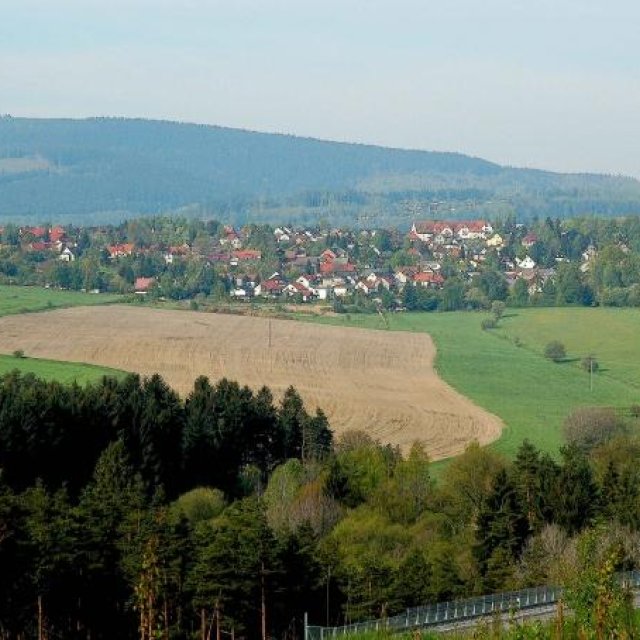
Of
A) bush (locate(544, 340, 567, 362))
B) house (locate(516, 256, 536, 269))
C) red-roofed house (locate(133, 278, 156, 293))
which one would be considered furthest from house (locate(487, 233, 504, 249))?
bush (locate(544, 340, 567, 362))

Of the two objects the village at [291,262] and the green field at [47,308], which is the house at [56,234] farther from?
the green field at [47,308]

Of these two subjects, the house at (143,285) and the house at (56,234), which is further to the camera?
the house at (56,234)

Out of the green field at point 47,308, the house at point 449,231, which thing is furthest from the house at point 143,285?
the house at point 449,231

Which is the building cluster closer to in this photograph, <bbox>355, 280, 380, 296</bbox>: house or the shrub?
<bbox>355, 280, 380, 296</bbox>: house

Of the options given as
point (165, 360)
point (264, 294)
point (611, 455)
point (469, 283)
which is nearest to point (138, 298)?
point (264, 294)

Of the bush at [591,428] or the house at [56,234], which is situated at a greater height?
the bush at [591,428]

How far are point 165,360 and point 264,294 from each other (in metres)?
34.7

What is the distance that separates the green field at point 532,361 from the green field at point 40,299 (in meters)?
11.5

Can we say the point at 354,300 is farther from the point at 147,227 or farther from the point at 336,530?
the point at 336,530

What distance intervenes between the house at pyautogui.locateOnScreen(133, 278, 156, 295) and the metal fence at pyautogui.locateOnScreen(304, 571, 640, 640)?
67403 mm

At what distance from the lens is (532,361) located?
61531 millimetres

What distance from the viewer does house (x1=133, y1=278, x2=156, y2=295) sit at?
90.4 m

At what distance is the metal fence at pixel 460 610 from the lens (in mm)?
20078

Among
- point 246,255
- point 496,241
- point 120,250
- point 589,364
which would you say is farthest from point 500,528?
point 496,241
